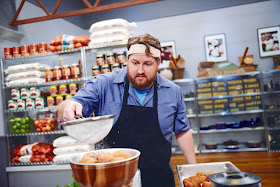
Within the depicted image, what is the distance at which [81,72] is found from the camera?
3822mm

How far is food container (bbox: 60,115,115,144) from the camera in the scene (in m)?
0.82

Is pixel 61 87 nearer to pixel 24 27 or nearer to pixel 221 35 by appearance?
pixel 24 27

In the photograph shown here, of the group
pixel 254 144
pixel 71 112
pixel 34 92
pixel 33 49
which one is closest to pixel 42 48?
pixel 33 49

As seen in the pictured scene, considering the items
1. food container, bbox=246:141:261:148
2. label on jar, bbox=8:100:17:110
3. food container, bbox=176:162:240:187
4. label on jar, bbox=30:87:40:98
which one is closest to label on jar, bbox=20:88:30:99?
label on jar, bbox=30:87:40:98

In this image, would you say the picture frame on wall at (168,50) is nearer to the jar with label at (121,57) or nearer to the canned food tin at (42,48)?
the jar with label at (121,57)

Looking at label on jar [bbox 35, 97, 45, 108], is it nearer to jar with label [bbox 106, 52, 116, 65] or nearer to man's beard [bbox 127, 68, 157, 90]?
jar with label [bbox 106, 52, 116, 65]

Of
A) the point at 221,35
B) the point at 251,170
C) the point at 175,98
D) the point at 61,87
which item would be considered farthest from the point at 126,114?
the point at 221,35

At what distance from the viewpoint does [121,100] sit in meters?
1.68

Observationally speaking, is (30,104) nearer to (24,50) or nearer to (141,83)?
(24,50)

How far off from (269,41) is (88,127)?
629 centimetres

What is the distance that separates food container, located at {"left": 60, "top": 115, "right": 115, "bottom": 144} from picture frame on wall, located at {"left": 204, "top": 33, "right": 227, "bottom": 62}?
5.85 metres

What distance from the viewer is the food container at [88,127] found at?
823mm

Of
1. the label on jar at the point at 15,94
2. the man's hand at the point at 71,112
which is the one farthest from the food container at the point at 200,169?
the label on jar at the point at 15,94

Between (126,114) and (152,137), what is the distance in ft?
0.74
